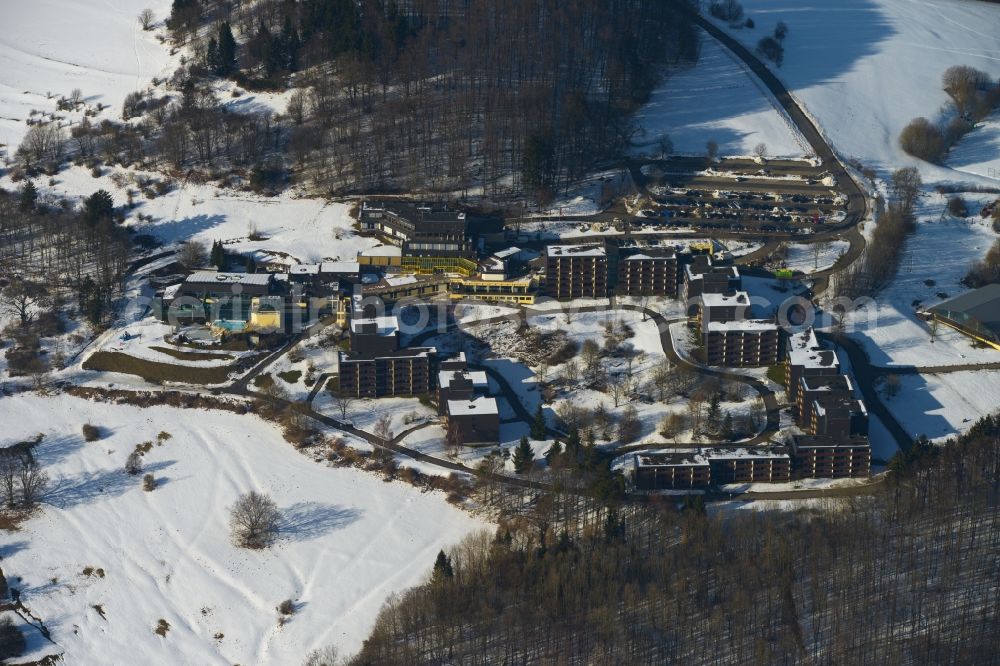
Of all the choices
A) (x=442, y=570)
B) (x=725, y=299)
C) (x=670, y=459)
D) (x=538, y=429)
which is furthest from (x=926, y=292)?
(x=442, y=570)

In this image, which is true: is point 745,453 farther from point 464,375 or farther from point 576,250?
point 576,250

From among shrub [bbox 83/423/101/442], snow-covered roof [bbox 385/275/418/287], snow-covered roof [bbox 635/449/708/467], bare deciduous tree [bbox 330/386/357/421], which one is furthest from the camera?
snow-covered roof [bbox 385/275/418/287]

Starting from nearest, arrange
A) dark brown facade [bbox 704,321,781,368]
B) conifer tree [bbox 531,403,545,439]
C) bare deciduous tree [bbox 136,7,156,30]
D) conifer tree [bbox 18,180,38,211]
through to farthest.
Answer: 1. conifer tree [bbox 531,403,545,439]
2. dark brown facade [bbox 704,321,781,368]
3. conifer tree [bbox 18,180,38,211]
4. bare deciduous tree [bbox 136,7,156,30]

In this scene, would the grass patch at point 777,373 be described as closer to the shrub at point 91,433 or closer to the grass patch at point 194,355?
the grass patch at point 194,355

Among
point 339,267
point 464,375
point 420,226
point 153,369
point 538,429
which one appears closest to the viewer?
point 538,429

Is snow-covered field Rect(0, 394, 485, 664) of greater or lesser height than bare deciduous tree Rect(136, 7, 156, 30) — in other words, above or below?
below

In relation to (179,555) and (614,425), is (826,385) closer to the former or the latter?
(614,425)

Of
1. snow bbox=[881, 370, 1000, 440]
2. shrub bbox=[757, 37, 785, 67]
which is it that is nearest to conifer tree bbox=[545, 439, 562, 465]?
snow bbox=[881, 370, 1000, 440]

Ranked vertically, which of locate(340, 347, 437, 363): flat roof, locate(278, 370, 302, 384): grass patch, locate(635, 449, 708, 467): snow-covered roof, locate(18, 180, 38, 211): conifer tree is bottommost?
locate(635, 449, 708, 467): snow-covered roof

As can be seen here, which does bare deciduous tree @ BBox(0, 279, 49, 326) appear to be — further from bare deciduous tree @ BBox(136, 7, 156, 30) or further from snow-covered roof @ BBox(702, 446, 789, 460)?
snow-covered roof @ BBox(702, 446, 789, 460)
